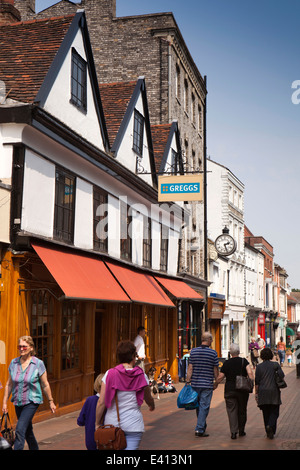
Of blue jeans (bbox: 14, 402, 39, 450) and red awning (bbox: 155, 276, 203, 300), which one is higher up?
red awning (bbox: 155, 276, 203, 300)

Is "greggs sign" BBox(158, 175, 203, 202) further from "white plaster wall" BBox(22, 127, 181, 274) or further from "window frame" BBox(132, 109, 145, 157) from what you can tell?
"window frame" BBox(132, 109, 145, 157)

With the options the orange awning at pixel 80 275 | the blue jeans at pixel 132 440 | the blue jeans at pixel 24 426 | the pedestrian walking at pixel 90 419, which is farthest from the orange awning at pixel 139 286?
the blue jeans at pixel 132 440

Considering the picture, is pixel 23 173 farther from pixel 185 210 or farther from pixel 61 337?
pixel 185 210

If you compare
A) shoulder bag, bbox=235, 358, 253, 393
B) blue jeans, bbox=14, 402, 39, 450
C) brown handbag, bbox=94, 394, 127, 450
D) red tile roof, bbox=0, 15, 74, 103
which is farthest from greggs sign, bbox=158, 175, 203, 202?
brown handbag, bbox=94, 394, 127, 450

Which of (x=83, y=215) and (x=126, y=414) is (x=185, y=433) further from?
(x=83, y=215)

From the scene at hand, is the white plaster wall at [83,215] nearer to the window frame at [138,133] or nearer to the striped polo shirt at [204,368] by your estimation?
the striped polo shirt at [204,368]

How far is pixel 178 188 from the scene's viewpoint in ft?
56.0

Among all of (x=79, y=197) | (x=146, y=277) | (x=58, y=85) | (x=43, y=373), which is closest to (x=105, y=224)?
(x=79, y=197)

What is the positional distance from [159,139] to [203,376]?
14.6 metres

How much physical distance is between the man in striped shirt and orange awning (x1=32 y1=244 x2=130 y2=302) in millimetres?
2398

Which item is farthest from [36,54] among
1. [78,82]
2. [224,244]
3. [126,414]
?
[224,244]

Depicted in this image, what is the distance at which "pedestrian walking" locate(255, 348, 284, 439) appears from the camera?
10.6 metres

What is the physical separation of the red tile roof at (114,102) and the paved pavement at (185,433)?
820 centimetres

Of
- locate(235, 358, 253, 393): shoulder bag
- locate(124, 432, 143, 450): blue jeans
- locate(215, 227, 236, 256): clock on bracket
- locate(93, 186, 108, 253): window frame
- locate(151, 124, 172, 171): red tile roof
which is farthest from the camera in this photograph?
locate(215, 227, 236, 256): clock on bracket
